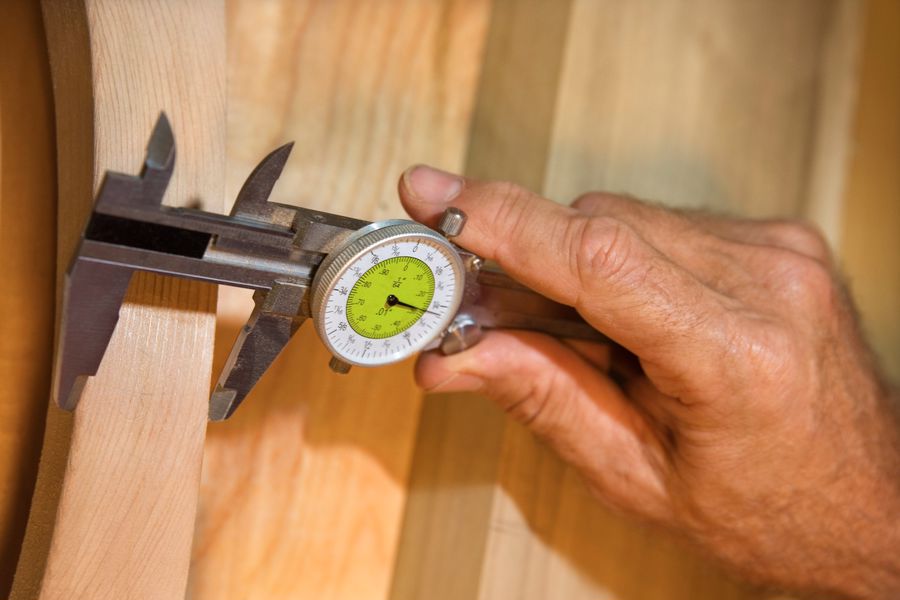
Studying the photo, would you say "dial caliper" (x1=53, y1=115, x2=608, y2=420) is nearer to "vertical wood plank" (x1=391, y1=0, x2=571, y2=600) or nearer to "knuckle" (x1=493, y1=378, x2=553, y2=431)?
"knuckle" (x1=493, y1=378, x2=553, y2=431)

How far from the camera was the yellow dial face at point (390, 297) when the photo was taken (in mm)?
657

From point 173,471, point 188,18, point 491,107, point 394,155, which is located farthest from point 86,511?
point 491,107

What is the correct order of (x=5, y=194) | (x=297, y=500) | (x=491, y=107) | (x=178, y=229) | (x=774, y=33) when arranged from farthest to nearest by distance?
(x=774, y=33), (x=491, y=107), (x=297, y=500), (x=5, y=194), (x=178, y=229)

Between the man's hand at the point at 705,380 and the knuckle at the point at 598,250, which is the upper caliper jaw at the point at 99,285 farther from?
the knuckle at the point at 598,250

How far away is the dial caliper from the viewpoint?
1.83 feet

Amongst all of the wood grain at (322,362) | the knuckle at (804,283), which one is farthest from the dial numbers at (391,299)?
the knuckle at (804,283)

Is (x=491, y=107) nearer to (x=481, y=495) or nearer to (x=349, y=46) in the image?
(x=349, y=46)

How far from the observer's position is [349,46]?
966mm

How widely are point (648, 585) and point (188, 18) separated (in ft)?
2.80

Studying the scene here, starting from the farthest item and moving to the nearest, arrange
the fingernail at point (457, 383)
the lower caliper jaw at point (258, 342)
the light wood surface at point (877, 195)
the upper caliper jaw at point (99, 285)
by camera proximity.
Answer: the light wood surface at point (877, 195)
the fingernail at point (457, 383)
the lower caliper jaw at point (258, 342)
the upper caliper jaw at point (99, 285)

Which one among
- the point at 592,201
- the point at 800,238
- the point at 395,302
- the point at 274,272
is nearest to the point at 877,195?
the point at 800,238

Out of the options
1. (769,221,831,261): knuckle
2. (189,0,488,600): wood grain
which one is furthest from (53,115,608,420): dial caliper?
(769,221,831,261): knuckle

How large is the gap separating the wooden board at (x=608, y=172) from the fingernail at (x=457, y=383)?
105 mm

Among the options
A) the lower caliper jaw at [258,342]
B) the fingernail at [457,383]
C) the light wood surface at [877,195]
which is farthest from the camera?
the light wood surface at [877,195]
